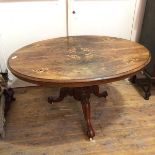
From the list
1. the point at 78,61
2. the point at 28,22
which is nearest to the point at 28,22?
the point at 28,22

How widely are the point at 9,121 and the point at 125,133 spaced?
110 cm

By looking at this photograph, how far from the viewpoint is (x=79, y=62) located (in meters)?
1.59

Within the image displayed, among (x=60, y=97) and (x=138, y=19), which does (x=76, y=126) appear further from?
(x=138, y=19)

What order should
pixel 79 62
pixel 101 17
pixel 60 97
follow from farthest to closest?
pixel 101 17 → pixel 60 97 → pixel 79 62

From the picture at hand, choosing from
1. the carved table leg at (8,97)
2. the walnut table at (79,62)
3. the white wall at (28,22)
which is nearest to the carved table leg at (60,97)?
the walnut table at (79,62)

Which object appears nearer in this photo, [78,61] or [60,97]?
[78,61]

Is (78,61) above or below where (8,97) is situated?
above

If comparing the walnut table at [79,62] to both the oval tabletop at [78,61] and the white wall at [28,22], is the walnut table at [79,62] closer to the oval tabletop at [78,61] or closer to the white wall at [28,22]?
the oval tabletop at [78,61]

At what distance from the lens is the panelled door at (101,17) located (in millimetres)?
2245

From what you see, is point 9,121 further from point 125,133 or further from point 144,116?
point 144,116

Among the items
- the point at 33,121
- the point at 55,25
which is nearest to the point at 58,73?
the point at 33,121

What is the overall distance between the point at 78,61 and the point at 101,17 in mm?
940

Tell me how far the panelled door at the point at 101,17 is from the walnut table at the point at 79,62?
0.97 ft

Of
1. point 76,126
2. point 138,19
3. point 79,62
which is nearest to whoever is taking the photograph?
point 79,62
